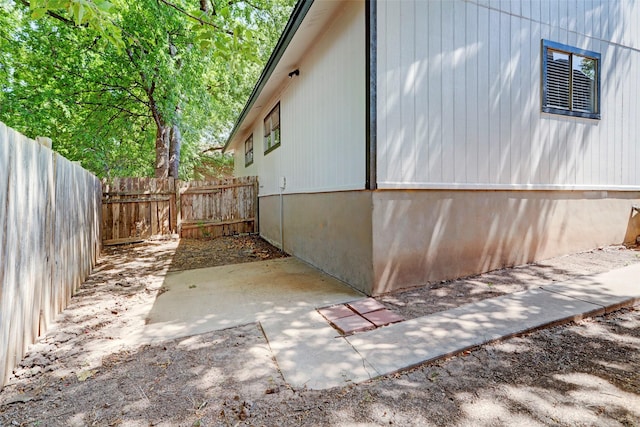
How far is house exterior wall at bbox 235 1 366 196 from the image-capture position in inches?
145

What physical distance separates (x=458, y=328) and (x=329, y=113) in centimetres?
326

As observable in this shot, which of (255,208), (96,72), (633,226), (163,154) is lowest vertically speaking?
(633,226)

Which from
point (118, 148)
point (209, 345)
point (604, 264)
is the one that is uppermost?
point (118, 148)

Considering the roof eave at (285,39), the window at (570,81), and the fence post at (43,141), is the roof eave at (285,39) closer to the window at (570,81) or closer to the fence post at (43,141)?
the fence post at (43,141)

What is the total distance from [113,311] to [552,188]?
5993mm

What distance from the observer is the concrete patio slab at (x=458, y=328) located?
2.22m

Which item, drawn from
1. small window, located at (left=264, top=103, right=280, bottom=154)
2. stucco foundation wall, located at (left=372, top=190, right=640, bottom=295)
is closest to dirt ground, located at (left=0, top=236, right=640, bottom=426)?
stucco foundation wall, located at (left=372, top=190, right=640, bottom=295)

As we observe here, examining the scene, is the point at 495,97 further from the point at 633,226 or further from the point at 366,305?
the point at 633,226

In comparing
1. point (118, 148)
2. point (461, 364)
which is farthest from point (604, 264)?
point (118, 148)

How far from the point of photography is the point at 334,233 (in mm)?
4332

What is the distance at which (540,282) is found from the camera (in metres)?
3.73

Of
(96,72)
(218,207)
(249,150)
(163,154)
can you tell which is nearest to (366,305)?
(218,207)

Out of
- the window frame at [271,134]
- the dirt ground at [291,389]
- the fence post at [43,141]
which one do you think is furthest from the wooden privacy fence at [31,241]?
the window frame at [271,134]

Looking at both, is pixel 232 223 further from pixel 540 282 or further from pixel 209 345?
pixel 540 282
